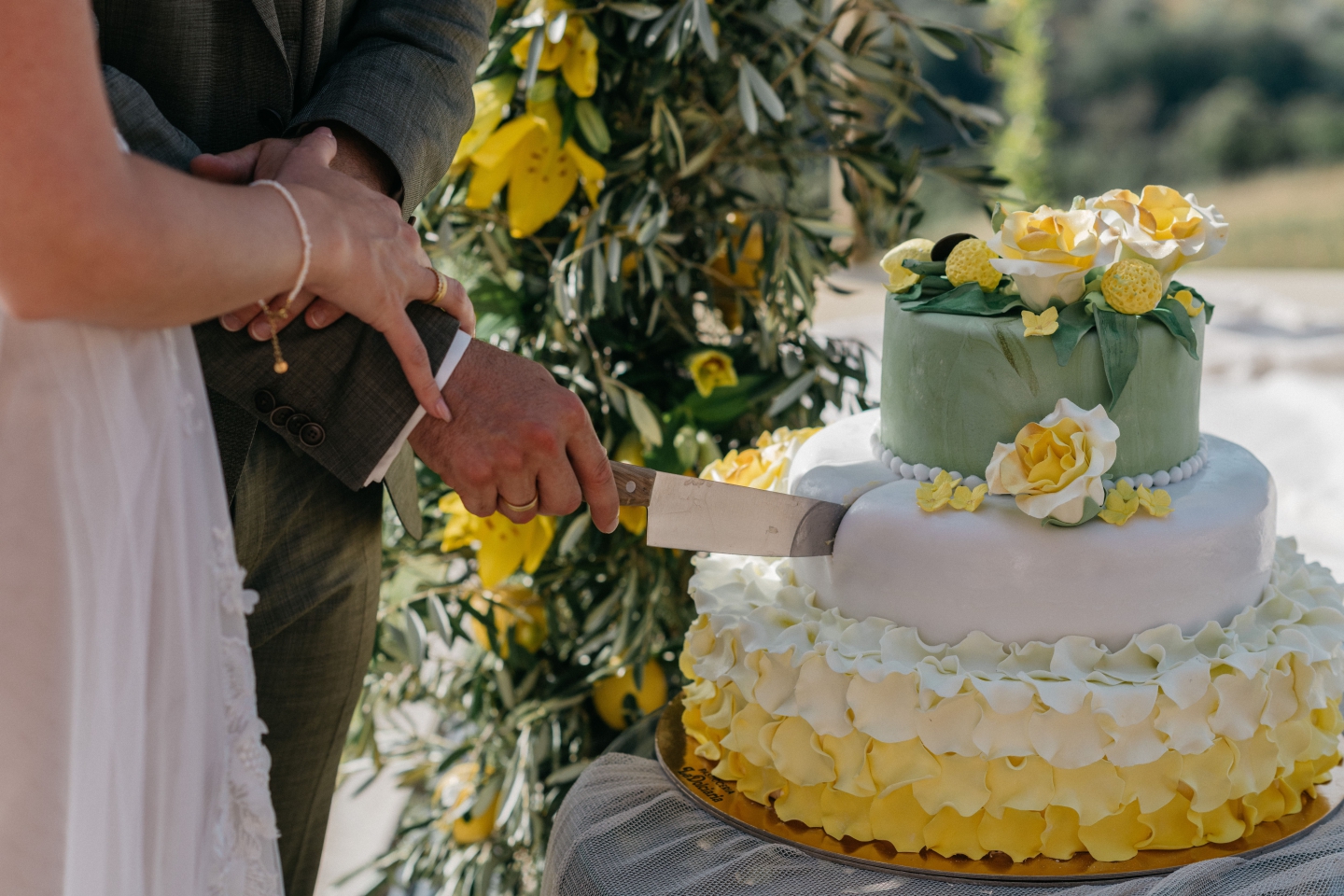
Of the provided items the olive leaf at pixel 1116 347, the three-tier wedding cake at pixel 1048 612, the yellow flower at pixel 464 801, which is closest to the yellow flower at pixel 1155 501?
the three-tier wedding cake at pixel 1048 612

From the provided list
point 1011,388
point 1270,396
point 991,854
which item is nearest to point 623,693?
point 991,854

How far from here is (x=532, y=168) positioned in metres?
1.75

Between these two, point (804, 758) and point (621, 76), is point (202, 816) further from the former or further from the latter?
point (621, 76)

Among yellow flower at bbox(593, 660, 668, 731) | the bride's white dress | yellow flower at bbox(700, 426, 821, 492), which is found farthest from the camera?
yellow flower at bbox(593, 660, 668, 731)

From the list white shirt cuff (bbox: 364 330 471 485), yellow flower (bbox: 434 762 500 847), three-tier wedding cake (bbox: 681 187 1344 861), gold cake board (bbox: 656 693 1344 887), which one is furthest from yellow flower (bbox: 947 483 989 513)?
yellow flower (bbox: 434 762 500 847)

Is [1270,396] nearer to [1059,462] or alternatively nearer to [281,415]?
[1059,462]

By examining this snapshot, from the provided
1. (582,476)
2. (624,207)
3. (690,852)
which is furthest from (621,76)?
(690,852)

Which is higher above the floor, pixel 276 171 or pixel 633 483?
pixel 276 171

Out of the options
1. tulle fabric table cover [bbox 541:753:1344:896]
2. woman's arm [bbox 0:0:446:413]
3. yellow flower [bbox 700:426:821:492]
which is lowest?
tulle fabric table cover [bbox 541:753:1344:896]

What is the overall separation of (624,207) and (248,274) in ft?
3.26

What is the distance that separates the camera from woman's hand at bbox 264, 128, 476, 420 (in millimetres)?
967

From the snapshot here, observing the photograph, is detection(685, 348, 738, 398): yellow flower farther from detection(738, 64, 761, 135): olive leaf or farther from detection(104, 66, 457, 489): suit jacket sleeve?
detection(104, 66, 457, 489): suit jacket sleeve

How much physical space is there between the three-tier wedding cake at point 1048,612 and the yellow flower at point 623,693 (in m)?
0.66

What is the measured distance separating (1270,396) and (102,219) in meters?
5.50
